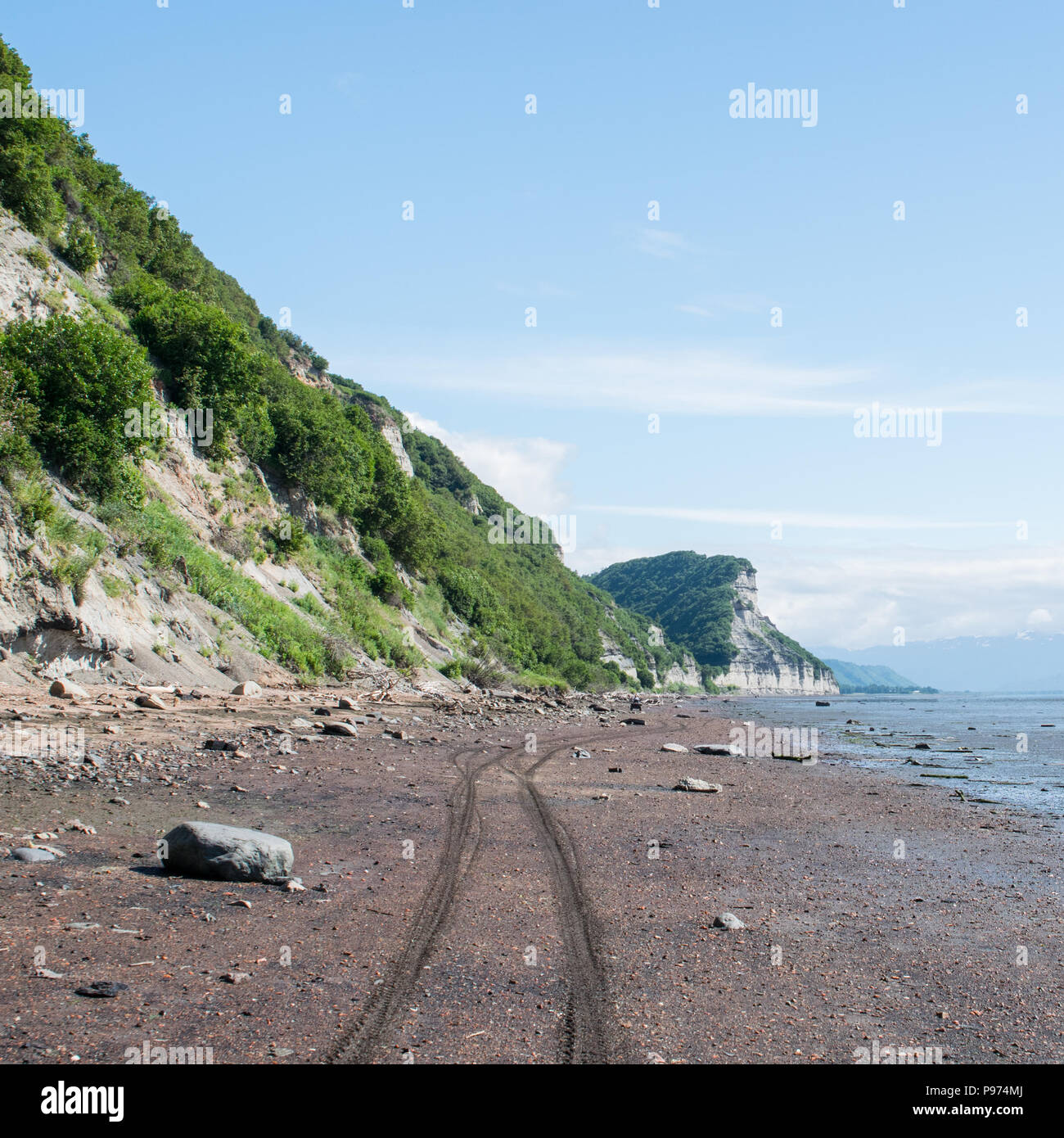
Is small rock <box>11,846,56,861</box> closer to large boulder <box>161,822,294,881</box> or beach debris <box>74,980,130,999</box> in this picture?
large boulder <box>161,822,294,881</box>

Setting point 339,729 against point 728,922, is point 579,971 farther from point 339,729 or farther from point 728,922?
point 339,729

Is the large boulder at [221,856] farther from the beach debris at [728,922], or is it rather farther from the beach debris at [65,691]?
the beach debris at [65,691]

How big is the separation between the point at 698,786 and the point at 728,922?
10.3m

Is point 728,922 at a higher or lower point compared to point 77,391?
lower

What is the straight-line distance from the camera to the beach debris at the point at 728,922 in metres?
8.79

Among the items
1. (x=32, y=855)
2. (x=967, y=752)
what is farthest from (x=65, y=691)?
(x=967, y=752)

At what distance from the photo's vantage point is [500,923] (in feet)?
27.8

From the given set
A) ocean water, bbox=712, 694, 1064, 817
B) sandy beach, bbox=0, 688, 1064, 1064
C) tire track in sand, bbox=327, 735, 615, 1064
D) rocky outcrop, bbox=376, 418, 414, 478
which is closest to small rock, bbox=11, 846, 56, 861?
sandy beach, bbox=0, 688, 1064, 1064

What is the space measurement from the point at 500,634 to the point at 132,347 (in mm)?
48683

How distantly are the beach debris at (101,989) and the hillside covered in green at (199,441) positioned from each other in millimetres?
18749

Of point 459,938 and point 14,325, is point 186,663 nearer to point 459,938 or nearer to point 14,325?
point 14,325

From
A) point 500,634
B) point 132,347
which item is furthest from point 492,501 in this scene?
point 132,347

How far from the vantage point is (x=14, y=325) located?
27.1m

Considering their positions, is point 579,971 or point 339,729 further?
point 339,729
